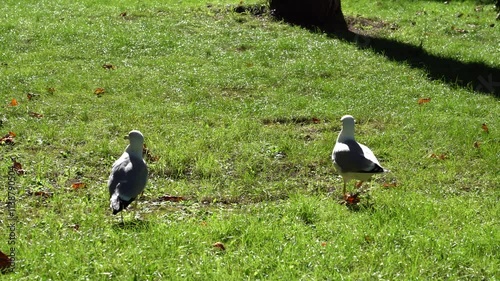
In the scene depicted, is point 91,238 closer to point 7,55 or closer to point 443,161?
point 443,161

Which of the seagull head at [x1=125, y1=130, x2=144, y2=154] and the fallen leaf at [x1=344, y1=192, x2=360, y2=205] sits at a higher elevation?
the seagull head at [x1=125, y1=130, x2=144, y2=154]

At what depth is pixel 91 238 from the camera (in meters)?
5.38

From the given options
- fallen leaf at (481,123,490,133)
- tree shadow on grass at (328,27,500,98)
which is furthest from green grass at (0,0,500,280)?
tree shadow on grass at (328,27,500,98)

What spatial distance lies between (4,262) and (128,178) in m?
1.29

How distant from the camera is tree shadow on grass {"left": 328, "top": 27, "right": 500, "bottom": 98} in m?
10.4

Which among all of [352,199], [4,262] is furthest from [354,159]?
[4,262]

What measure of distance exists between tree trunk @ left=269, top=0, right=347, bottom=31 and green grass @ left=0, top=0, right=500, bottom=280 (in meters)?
0.45

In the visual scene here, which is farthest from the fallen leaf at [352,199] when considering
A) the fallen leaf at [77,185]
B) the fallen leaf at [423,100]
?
the fallen leaf at [423,100]

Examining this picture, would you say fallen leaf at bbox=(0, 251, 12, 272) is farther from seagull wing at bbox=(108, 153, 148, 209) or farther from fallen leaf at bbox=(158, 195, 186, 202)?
fallen leaf at bbox=(158, 195, 186, 202)

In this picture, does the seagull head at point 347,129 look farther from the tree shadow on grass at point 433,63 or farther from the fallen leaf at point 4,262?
the tree shadow on grass at point 433,63

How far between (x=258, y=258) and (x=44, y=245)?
1.65 metres

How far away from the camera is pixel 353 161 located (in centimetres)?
628

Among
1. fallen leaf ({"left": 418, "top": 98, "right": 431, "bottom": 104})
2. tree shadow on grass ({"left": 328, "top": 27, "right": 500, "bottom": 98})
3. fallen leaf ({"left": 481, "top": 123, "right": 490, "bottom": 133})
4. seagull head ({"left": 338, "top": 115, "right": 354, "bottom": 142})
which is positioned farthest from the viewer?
tree shadow on grass ({"left": 328, "top": 27, "right": 500, "bottom": 98})

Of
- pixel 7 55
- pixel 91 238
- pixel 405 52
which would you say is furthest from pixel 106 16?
pixel 91 238
